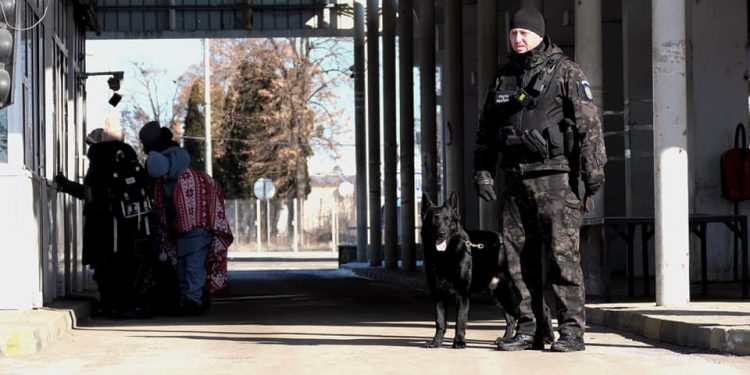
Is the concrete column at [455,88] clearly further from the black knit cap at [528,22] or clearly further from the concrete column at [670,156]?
the black knit cap at [528,22]

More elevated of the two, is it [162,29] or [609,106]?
[162,29]

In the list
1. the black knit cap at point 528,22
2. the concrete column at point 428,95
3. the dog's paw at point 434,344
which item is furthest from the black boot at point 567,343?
the concrete column at point 428,95

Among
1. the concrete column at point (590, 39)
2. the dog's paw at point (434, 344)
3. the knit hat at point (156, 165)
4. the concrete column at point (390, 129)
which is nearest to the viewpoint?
the dog's paw at point (434, 344)

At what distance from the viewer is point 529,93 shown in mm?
9609

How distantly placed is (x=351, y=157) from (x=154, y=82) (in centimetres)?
995

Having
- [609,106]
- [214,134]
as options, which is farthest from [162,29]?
[214,134]

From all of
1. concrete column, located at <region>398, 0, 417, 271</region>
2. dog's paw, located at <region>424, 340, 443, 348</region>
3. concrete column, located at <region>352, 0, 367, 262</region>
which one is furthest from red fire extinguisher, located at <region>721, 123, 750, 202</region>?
concrete column, located at <region>352, 0, 367, 262</region>

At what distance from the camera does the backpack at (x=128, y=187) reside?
1412 centimetres

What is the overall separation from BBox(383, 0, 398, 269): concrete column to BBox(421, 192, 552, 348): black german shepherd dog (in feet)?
59.8

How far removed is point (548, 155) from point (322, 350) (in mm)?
1965

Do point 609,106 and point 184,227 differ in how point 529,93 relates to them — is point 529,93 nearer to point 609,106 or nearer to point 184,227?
point 184,227

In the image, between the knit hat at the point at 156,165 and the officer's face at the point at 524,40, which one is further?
the knit hat at the point at 156,165

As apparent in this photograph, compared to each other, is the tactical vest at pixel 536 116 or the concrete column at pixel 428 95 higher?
the concrete column at pixel 428 95

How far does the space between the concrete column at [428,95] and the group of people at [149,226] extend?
1134 cm
